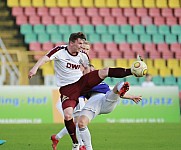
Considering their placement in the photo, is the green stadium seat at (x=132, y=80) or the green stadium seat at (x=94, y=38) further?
the green stadium seat at (x=94, y=38)

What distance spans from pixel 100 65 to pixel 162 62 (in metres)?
2.60

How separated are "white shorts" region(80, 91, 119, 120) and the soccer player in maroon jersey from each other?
0.20 meters

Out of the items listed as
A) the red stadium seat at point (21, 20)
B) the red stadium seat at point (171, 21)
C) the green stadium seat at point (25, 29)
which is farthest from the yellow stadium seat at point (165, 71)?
the red stadium seat at point (21, 20)

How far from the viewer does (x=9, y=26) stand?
24438 mm

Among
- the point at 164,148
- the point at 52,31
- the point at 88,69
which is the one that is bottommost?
the point at 164,148

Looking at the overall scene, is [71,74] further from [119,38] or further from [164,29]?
[164,29]

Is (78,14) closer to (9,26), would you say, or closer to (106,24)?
(106,24)

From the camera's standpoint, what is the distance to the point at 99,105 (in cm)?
845

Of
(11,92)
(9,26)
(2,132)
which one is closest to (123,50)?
(9,26)

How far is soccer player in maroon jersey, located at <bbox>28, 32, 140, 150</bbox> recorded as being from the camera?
8359 mm

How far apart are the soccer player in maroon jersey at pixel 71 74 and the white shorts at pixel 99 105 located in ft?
0.67

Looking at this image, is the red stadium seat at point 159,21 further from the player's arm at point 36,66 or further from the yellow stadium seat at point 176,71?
the player's arm at point 36,66

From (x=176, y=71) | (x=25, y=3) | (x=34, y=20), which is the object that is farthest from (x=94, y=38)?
(x=176, y=71)

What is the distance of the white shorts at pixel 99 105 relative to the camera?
820 centimetres
